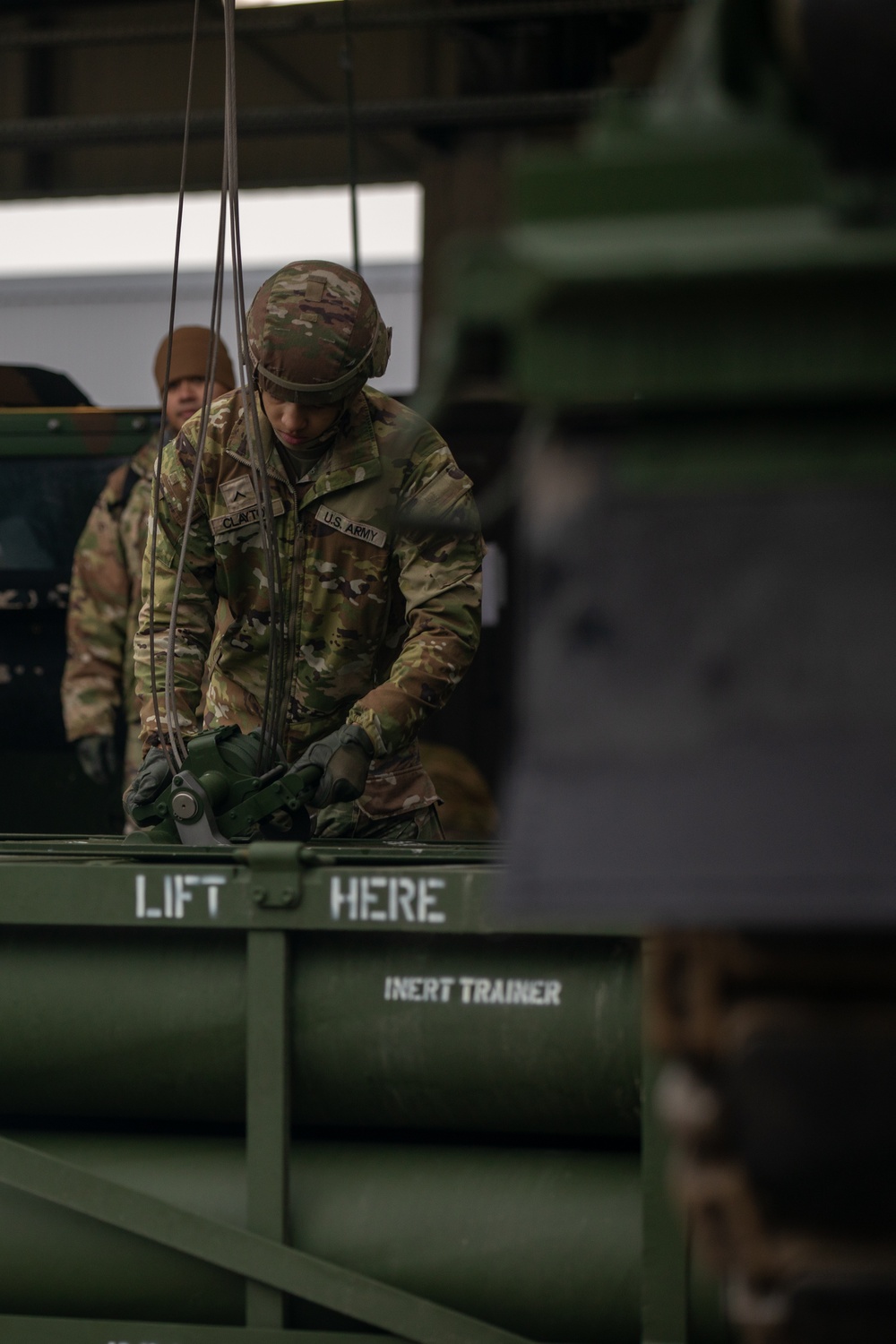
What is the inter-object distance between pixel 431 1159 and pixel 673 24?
7542 millimetres

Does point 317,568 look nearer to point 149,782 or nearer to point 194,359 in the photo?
point 149,782

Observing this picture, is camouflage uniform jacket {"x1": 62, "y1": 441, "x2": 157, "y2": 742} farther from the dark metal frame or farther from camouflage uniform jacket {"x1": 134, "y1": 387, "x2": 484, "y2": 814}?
the dark metal frame

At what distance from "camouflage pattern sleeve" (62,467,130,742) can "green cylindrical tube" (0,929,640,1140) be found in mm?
2783

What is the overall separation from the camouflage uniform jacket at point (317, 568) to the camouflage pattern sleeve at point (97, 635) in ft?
6.60

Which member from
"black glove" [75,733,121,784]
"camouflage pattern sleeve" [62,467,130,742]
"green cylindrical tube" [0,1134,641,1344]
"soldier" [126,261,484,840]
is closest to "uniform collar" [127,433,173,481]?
"camouflage pattern sleeve" [62,467,130,742]

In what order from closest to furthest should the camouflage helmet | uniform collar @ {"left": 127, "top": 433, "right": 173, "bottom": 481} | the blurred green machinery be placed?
1. the blurred green machinery
2. the camouflage helmet
3. uniform collar @ {"left": 127, "top": 433, "right": 173, "bottom": 481}

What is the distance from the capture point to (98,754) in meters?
5.68

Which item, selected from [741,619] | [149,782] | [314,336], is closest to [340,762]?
[149,782]

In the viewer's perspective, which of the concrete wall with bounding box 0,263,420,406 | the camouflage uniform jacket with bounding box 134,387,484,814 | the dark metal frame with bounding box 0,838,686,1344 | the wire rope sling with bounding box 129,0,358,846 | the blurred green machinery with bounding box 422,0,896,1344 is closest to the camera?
the blurred green machinery with bounding box 422,0,896,1344

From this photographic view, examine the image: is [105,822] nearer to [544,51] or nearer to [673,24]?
[544,51]

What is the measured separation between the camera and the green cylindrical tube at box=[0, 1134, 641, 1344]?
273 centimetres

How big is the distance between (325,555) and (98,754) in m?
2.26

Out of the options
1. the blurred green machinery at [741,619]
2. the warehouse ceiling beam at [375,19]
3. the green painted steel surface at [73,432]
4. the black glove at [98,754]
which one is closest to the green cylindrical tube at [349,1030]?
the blurred green machinery at [741,619]

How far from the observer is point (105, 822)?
20.2ft
